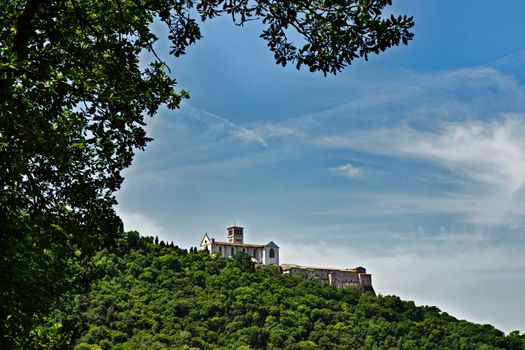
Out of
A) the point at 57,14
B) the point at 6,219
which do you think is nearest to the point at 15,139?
the point at 6,219

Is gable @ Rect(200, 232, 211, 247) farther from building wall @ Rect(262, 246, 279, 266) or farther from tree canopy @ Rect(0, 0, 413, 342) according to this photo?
tree canopy @ Rect(0, 0, 413, 342)

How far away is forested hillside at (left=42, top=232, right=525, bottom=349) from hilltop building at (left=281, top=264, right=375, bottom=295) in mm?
3888

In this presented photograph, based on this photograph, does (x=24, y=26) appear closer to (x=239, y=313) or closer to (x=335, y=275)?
(x=239, y=313)

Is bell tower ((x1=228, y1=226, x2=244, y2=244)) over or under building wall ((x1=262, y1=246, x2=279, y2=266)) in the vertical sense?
over

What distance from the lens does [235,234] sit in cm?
12056

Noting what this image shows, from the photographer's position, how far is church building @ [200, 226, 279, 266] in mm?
112500

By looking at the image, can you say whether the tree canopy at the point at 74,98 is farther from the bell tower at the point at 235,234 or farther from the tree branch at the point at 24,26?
the bell tower at the point at 235,234

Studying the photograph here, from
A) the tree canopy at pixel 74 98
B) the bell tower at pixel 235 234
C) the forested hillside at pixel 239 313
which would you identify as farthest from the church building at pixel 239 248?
the tree canopy at pixel 74 98

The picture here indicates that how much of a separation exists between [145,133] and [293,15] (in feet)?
9.49

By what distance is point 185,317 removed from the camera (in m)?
81.5

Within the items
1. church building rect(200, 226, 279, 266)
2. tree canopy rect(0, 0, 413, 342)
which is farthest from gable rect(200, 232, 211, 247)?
tree canopy rect(0, 0, 413, 342)

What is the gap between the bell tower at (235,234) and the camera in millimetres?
120250

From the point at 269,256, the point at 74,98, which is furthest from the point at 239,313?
the point at 74,98

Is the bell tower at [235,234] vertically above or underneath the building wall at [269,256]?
above
